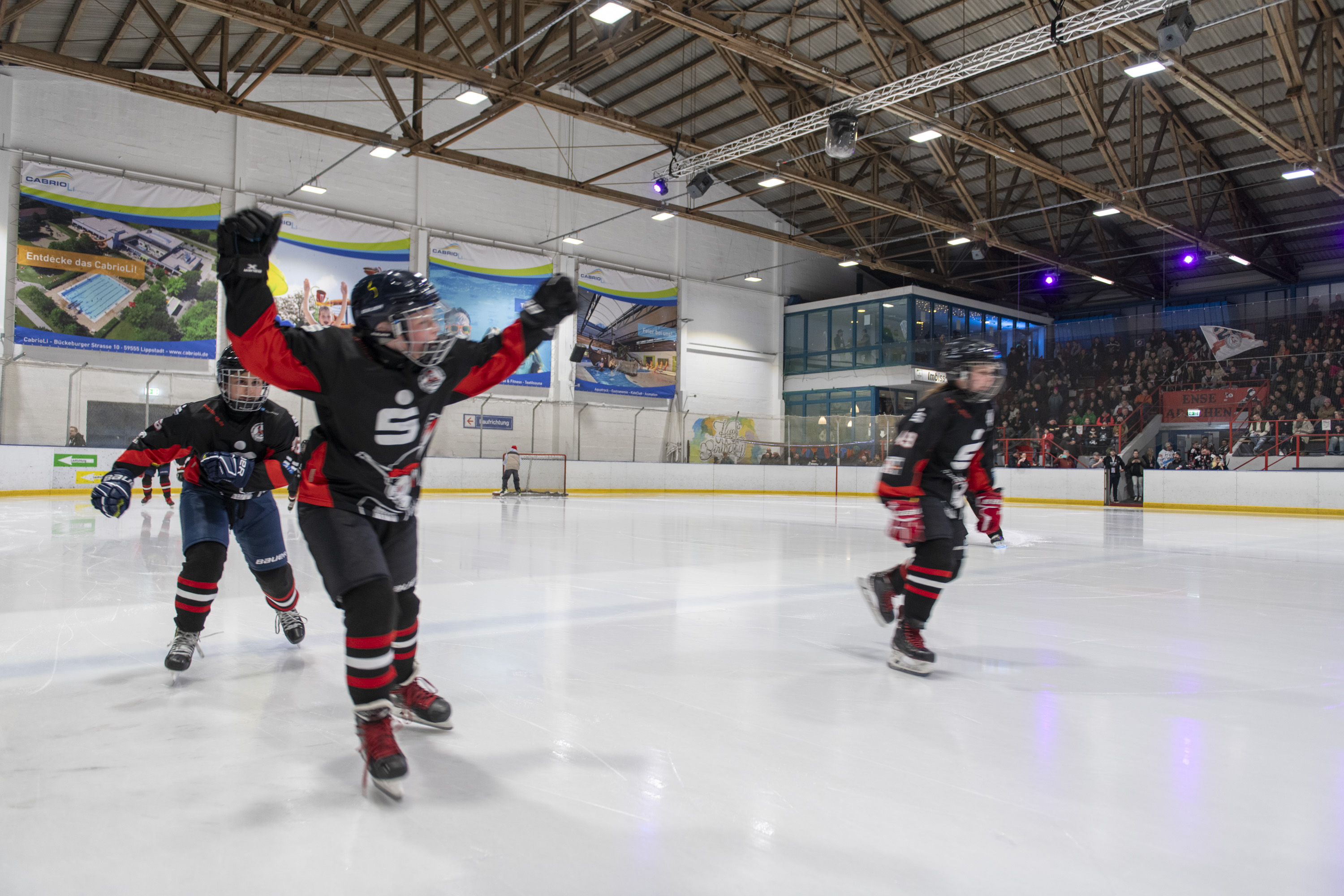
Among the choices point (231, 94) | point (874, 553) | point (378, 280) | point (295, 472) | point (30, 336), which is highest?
point (231, 94)

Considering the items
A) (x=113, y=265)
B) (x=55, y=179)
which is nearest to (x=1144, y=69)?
(x=113, y=265)

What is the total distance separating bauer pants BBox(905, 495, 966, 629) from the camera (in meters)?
3.72

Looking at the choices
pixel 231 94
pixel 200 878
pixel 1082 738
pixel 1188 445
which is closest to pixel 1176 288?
pixel 1188 445

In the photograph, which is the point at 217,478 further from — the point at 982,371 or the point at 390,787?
the point at 982,371

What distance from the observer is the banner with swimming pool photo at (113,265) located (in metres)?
18.2

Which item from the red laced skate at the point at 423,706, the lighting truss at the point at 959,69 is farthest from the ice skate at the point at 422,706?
the lighting truss at the point at 959,69

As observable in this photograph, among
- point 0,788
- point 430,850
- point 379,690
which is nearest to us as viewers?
point 430,850

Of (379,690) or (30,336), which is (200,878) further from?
(30,336)

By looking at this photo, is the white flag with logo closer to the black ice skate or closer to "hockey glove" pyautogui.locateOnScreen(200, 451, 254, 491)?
the black ice skate

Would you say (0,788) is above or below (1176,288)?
below

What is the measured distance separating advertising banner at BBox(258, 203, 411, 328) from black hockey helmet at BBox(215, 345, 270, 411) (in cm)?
1823

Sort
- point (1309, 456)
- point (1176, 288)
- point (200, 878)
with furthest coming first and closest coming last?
point (1176, 288)
point (1309, 456)
point (200, 878)

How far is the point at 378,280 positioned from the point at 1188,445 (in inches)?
1042

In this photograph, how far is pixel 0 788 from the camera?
2203 mm
